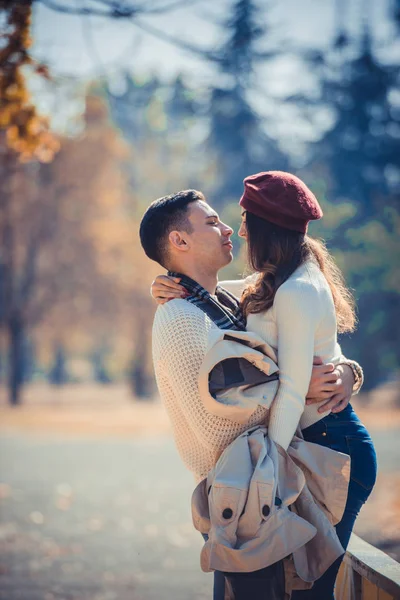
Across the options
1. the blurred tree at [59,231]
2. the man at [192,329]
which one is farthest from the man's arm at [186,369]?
the blurred tree at [59,231]

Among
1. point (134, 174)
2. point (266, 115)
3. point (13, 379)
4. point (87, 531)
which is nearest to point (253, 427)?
point (87, 531)

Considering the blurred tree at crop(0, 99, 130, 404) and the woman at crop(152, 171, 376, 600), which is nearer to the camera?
the woman at crop(152, 171, 376, 600)

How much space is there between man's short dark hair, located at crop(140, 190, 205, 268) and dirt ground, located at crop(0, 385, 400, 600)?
158 inches

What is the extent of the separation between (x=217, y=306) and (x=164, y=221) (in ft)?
1.83

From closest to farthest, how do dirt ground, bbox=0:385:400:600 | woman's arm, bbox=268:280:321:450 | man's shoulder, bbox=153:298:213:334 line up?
woman's arm, bbox=268:280:321:450 → man's shoulder, bbox=153:298:213:334 → dirt ground, bbox=0:385:400:600

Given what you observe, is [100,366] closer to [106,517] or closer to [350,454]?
[106,517]

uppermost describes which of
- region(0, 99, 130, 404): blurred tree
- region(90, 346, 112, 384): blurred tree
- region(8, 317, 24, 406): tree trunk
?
region(0, 99, 130, 404): blurred tree

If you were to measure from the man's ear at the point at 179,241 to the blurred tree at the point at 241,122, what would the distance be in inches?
1068

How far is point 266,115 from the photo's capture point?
31891 millimetres

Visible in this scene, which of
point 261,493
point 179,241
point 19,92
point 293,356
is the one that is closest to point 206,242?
point 179,241

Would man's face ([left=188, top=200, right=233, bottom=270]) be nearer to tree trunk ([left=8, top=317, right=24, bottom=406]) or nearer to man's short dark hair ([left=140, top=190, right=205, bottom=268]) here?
man's short dark hair ([left=140, top=190, right=205, bottom=268])

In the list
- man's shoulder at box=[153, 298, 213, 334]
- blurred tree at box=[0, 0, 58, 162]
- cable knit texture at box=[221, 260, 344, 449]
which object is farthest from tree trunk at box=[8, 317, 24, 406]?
cable knit texture at box=[221, 260, 344, 449]

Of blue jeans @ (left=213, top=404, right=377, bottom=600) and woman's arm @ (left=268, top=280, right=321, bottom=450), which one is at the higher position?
woman's arm @ (left=268, top=280, right=321, bottom=450)

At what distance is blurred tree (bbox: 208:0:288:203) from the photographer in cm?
3102
